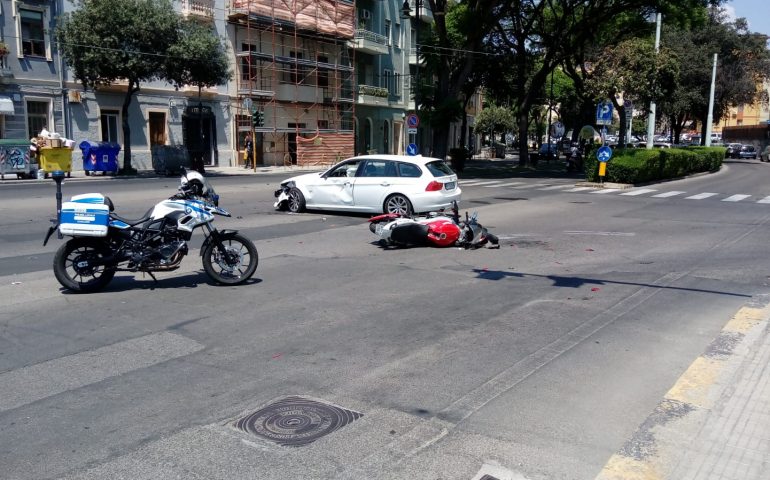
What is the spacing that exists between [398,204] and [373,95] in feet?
122

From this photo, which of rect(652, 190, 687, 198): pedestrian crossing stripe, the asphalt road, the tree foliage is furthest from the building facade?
the asphalt road

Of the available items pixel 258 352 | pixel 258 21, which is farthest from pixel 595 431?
pixel 258 21

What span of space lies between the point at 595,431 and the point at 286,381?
2.34 m

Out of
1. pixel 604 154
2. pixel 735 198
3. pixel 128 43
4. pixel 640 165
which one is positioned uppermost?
pixel 128 43

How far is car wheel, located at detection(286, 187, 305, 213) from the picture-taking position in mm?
16844

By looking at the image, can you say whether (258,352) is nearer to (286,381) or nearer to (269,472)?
(286,381)

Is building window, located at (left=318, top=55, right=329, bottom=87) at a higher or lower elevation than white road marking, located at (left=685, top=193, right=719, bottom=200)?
higher

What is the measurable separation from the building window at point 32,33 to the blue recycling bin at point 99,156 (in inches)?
199

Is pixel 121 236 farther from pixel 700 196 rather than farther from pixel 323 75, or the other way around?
pixel 323 75

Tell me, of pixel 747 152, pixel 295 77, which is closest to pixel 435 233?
pixel 295 77

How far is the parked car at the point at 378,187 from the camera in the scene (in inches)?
611

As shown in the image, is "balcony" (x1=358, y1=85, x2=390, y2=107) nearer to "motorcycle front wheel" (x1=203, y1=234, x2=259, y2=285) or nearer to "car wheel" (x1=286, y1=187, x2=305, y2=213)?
"car wheel" (x1=286, y1=187, x2=305, y2=213)

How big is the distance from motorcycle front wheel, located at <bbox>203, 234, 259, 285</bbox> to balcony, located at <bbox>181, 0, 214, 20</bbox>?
3115 cm

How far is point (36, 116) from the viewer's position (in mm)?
31500
